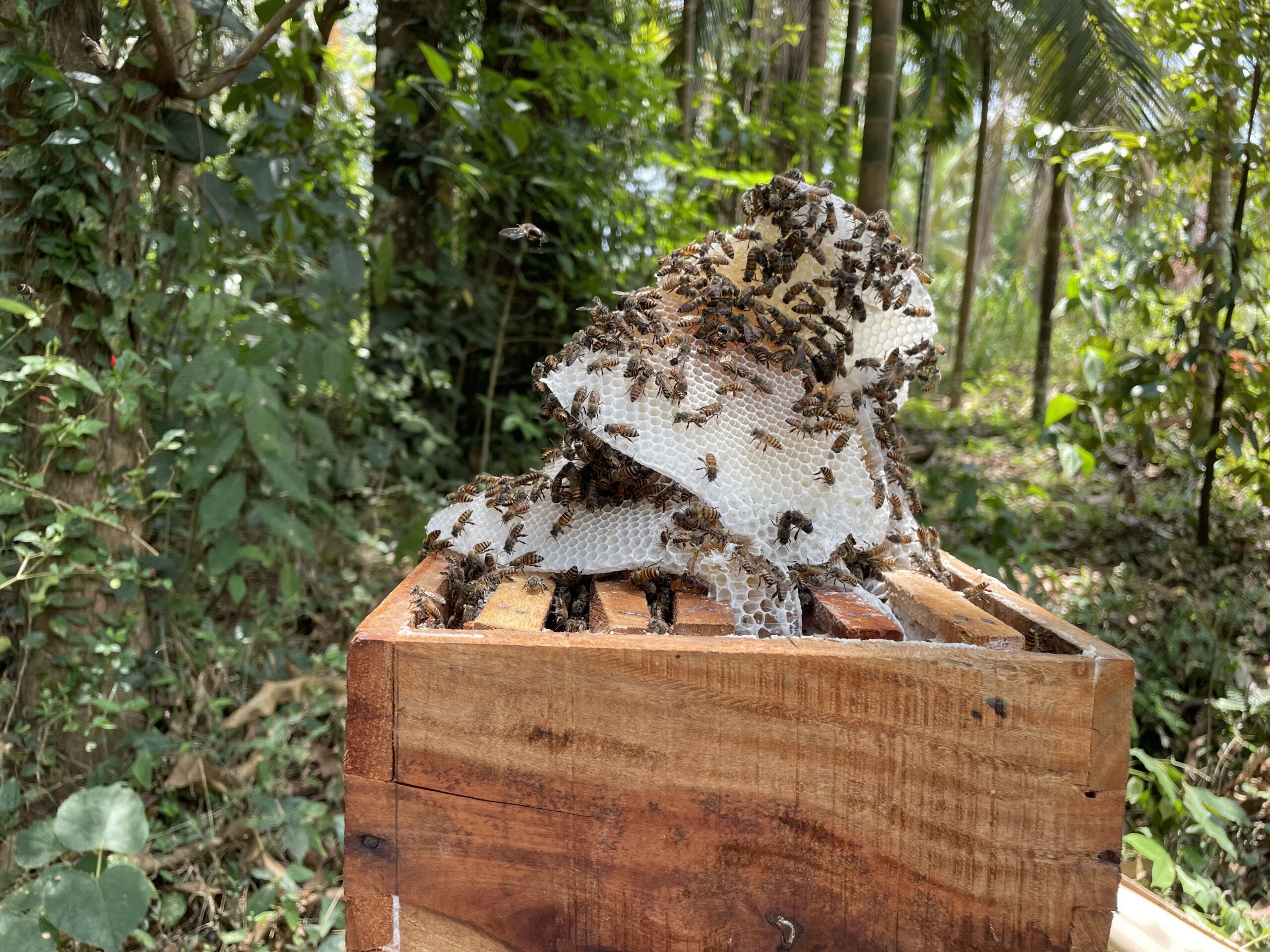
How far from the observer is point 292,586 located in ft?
10.8

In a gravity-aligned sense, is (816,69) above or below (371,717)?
above

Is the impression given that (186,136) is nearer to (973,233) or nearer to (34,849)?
(34,849)

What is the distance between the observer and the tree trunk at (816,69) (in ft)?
16.4

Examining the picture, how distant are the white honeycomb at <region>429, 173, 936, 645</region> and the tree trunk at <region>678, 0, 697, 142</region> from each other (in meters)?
3.83

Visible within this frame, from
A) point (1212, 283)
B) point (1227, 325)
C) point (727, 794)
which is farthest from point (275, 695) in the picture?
point (1212, 283)

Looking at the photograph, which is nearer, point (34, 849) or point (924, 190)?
point (34, 849)

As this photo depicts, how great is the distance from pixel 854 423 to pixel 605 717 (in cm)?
73

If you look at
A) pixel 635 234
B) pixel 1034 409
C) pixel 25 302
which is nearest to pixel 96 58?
pixel 25 302

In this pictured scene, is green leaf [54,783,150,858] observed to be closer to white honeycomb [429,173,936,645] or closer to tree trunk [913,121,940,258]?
white honeycomb [429,173,936,645]

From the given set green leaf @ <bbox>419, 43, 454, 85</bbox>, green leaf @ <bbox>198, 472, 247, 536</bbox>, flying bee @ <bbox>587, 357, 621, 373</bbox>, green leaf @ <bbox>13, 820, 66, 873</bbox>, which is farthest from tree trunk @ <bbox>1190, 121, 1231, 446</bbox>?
green leaf @ <bbox>13, 820, 66, 873</bbox>

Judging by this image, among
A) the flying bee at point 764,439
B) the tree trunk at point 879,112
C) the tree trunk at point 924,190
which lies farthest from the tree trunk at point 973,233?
the flying bee at point 764,439

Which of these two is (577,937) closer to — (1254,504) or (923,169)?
(1254,504)

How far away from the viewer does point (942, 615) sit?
3.51ft

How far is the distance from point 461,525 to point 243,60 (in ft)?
6.19
